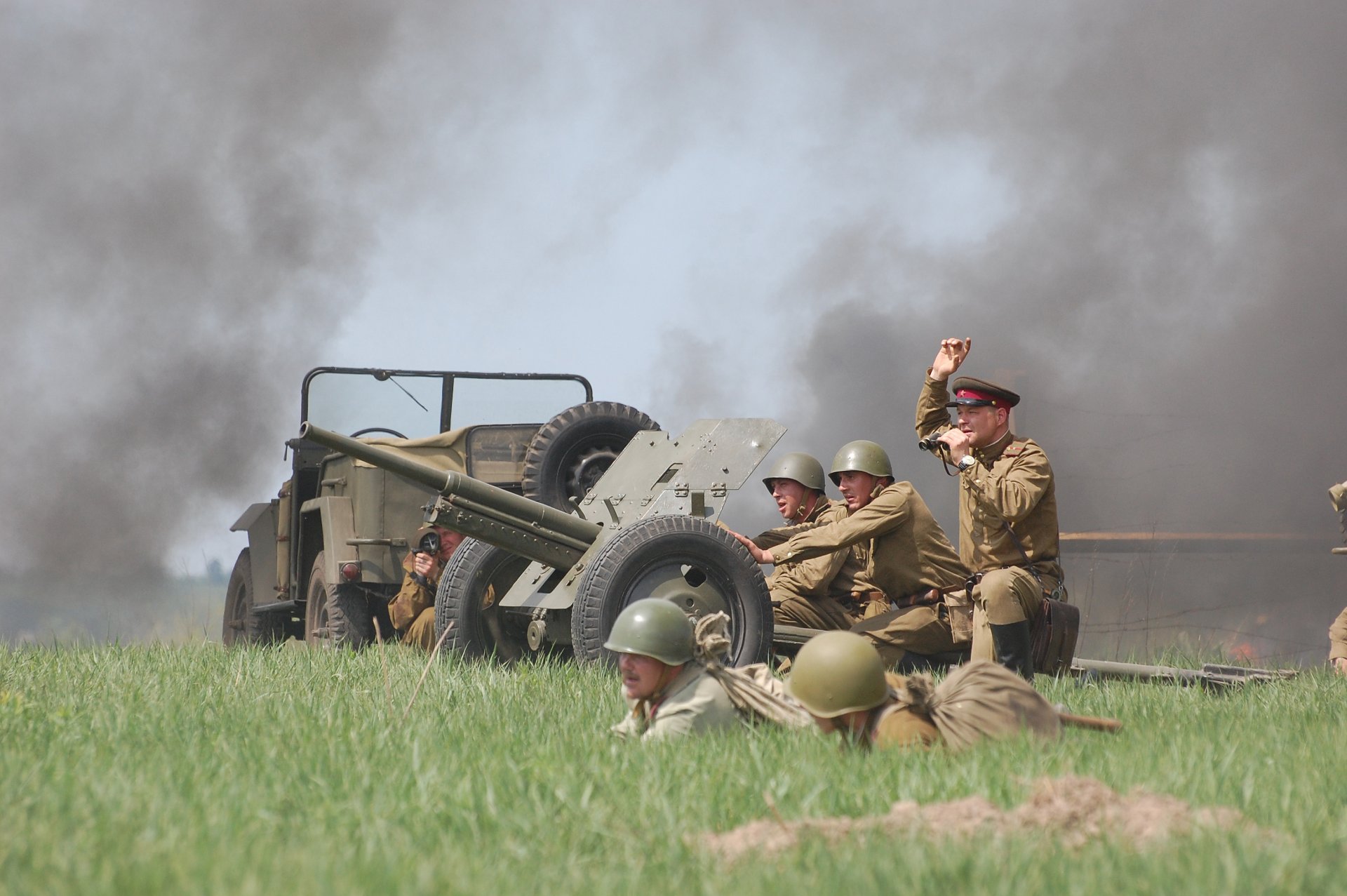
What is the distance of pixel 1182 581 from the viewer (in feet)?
51.5

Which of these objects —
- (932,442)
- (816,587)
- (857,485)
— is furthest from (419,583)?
(932,442)

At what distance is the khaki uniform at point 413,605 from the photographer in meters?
8.33

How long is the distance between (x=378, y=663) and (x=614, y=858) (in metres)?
4.04

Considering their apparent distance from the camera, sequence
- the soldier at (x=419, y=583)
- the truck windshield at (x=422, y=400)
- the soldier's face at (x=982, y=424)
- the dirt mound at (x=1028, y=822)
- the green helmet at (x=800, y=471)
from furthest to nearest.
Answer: the truck windshield at (x=422, y=400), the soldier at (x=419, y=583), the green helmet at (x=800, y=471), the soldier's face at (x=982, y=424), the dirt mound at (x=1028, y=822)

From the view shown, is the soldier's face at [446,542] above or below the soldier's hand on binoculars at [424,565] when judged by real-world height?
above

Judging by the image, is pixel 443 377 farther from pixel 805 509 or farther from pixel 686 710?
pixel 686 710

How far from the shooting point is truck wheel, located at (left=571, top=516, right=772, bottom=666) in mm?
6141

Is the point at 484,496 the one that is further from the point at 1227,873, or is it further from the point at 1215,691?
the point at 1227,873

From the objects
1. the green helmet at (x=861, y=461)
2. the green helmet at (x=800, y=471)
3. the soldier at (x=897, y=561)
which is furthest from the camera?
the green helmet at (x=800, y=471)

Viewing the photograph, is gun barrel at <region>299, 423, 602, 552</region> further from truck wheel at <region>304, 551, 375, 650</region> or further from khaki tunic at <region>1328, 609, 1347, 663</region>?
khaki tunic at <region>1328, 609, 1347, 663</region>

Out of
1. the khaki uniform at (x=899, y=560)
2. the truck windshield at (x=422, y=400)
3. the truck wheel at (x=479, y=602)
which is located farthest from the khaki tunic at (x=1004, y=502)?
the truck windshield at (x=422, y=400)

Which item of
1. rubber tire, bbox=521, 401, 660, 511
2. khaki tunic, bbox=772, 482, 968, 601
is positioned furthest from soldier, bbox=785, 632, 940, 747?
rubber tire, bbox=521, 401, 660, 511

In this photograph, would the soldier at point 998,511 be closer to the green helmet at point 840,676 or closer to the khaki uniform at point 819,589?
the khaki uniform at point 819,589

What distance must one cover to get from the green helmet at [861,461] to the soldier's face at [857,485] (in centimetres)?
2
